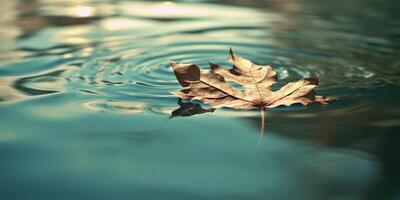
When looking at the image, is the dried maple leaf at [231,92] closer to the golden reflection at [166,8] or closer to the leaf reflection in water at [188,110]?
the leaf reflection in water at [188,110]

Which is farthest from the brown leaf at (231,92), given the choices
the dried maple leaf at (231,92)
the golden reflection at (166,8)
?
the golden reflection at (166,8)

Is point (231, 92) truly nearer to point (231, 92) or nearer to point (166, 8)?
point (231, 92)

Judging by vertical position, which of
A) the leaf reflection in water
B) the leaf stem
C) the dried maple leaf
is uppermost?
the dried maple leaf

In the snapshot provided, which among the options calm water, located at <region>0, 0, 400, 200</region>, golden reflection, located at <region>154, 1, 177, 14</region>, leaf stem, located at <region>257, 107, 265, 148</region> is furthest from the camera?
golden reflection, located at <region>154, 1, 177, 14</region>

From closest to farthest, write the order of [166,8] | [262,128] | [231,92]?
[262,128] → [231,92] → [166,8]

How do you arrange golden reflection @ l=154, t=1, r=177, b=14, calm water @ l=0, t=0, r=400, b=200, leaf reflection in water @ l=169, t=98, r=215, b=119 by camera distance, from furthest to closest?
golden reflection @ l=154, t=1, r=177, b=14 < leaf reflection in water @ l=169, t=98, r=215, b=119 < calm water @ l=0, t=0, r=400, b=200

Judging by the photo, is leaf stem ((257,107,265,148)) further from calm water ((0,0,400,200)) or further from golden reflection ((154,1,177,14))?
golden reflection ((154,1,177,14))

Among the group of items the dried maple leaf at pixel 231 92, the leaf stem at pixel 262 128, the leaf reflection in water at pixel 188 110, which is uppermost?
the dried maple leaf at pixel 231 92

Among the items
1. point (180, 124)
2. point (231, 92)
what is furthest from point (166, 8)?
point (180, 124)

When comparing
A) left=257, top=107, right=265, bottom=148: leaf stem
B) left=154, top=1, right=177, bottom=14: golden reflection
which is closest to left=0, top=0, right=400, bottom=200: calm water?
left=257, top=107, right=265, bottom=148: leaf stem
